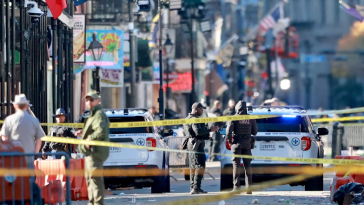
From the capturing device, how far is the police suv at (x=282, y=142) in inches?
663

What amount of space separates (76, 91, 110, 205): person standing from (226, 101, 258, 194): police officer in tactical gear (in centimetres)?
432

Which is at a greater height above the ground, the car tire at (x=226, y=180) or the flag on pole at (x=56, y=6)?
the flag on pole at (x=56, y=6)

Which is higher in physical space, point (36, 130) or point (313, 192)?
point (36, 130)

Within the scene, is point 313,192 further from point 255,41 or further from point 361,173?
point 255,41

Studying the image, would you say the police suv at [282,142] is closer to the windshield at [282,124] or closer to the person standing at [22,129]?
the windshield at [282,124]

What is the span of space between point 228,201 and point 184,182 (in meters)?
6.46

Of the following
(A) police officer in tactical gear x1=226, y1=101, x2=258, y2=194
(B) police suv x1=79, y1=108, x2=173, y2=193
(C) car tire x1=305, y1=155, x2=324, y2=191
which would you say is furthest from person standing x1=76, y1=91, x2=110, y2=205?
(C) car tire x1=305, y1=155, x2=324, y2=191

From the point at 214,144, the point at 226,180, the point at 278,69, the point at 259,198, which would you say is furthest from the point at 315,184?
the point at 278,69

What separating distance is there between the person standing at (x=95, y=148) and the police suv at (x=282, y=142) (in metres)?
4.84

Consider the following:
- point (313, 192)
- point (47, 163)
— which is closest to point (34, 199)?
point (47, 163)

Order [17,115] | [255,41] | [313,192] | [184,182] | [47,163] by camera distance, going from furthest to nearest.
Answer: [255,41] < [184,182] < [313,192] < [47,163] < [17,115]

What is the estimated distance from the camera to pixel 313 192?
1683 cm

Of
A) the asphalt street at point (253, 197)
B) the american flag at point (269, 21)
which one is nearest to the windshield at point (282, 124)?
the asphalt street at point (253, 197)

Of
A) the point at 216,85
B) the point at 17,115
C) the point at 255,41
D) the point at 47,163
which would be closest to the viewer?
the point at 17,115
